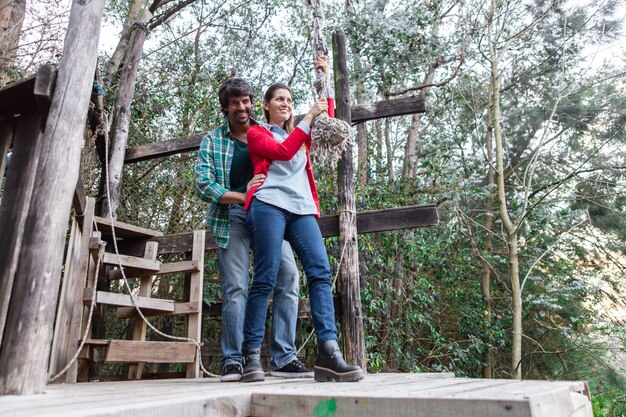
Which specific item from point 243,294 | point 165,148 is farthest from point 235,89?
point 165,148

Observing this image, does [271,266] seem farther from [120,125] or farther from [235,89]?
[120,125]

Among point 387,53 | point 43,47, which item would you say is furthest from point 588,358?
point 43,47

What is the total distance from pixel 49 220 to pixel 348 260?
7.13ft

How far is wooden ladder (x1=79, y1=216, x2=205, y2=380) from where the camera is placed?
11.0 feet

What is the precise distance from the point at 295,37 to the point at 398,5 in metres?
1.96

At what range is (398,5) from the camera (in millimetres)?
8945

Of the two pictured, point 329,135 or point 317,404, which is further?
point 329,135

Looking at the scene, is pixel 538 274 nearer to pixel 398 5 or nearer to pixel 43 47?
pixel 398 5

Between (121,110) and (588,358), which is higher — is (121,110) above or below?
above

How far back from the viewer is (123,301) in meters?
3.85

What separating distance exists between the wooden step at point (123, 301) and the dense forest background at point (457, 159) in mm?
1955

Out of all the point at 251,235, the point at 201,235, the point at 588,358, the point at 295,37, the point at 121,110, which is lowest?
the point at 588,358

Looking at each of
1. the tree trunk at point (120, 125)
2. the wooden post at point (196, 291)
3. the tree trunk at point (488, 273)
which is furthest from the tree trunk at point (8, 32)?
the tree trunk at point (488, 273)

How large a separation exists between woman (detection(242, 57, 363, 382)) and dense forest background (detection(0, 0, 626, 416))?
12.6 feet
